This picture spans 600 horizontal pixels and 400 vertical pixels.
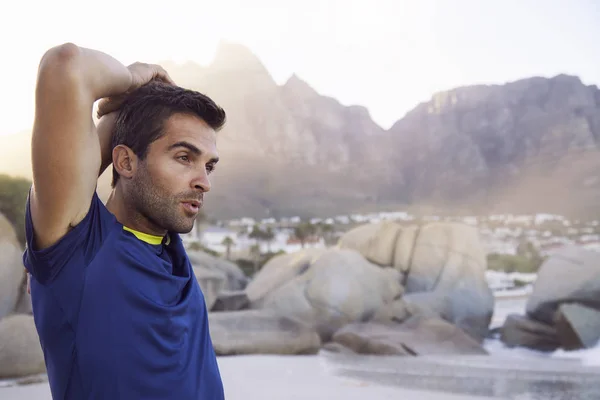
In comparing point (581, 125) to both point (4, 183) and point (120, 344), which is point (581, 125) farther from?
point (120, 344)

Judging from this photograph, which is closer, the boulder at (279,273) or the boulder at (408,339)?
the boulder at (408,339)

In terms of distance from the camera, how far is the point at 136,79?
1.01 m

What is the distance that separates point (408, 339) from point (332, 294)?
1.77 metres

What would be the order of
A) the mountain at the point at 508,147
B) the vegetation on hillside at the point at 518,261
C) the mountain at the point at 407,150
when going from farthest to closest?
the mountain at the point at 407,150 < the mountain at the point at 508,147 < the vegetation on hillside at the point at 518,261

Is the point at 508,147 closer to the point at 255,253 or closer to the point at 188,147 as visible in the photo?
the point at 255,253

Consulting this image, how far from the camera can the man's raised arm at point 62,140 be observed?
0.79m

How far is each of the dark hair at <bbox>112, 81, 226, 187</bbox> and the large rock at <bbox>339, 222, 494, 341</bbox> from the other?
9.95 m

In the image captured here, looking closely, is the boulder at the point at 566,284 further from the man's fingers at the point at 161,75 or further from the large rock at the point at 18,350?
the man's fingers at the point at 161,75

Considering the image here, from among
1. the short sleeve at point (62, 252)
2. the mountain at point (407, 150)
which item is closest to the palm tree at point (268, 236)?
the mountain at point (407, 150)

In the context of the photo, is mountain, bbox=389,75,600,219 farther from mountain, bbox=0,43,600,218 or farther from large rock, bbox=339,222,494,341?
large rock, bbox=339,222,494,341

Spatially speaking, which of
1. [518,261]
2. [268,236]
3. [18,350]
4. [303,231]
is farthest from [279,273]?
[518,261]

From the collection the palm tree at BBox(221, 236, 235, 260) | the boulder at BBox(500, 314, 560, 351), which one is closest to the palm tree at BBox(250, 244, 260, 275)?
the palm tree at BBox(221, 236, 235, 260)

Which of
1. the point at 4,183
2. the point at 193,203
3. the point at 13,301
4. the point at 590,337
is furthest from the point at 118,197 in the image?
the point at 590,337

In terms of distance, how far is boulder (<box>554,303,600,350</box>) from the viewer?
29.2 ft
